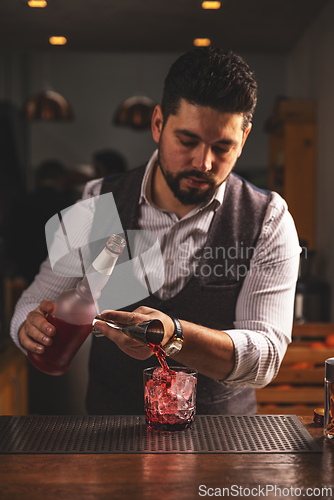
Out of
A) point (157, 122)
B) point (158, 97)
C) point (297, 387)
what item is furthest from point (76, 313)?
point (158, 97)

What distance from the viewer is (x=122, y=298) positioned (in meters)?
1.40

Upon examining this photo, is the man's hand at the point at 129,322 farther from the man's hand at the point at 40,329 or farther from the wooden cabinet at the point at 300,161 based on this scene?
the wooden cabinet at the point at 300,161

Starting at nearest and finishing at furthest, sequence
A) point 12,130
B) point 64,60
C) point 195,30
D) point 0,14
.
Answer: point 0,14 → point 195,30 → point 12,130 → point 64,60

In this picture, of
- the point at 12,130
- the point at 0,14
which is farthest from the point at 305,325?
the point at 12,130

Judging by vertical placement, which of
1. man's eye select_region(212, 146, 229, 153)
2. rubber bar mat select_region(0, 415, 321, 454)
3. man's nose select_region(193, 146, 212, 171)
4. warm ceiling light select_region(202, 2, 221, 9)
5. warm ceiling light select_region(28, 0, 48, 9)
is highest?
warm ceiling light select_region(28, 0, 48, 9)

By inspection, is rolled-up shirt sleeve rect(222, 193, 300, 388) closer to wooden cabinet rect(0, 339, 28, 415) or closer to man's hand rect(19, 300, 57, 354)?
man's hand rect(19, 300, 57, 354)

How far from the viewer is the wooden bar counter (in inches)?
29.1

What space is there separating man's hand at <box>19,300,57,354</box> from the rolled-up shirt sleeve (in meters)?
0.40

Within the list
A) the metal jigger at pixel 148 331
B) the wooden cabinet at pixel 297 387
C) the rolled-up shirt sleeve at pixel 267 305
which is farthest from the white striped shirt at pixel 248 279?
the wooden cabinet at pixel 297 387

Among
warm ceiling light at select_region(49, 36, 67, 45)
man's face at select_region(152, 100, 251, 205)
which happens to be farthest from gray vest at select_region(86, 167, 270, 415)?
warm ceiling light at select_region(49, 36, 67, 45)

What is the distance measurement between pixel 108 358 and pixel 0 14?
2.89m

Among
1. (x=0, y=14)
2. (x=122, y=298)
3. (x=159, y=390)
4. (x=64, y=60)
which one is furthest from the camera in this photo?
(x=64, y=60)

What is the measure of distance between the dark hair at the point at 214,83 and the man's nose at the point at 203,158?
0.10m

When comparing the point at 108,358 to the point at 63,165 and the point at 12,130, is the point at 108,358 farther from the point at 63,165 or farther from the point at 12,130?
the point at 63,165
